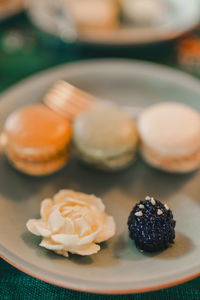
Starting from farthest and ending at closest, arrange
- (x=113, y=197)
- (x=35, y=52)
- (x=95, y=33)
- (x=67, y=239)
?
(x=35, y=52)
(x=95, y=33)
(x=113, y=197)
(x=67, y=239)


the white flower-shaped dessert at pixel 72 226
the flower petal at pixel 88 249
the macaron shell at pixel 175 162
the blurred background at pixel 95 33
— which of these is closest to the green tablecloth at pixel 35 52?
the blurred background at pixel 95 33

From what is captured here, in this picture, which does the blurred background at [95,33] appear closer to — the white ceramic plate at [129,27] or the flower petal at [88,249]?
the white ceramic plate at [129,27]

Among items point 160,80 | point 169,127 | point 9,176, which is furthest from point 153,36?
point 9,176

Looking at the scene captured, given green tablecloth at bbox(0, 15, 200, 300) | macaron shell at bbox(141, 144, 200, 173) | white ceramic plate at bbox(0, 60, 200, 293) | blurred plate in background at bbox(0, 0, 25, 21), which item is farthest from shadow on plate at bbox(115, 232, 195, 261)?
blurred plate in background at bbox(0, 0, 25, 21)

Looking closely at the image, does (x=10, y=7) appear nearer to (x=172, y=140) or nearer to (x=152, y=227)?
(x=172, y=140)

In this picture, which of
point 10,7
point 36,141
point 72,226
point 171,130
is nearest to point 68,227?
point 72,226
